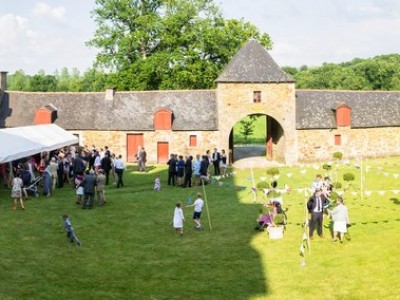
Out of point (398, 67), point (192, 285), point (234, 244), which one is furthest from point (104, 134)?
point (398, 67)

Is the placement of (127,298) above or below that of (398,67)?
below

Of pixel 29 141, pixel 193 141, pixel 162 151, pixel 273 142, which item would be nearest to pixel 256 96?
pixel 273 142

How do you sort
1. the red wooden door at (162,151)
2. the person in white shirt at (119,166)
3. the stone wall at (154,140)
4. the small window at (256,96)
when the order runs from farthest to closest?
the red wooden door at (162,151), the stone wall at (154,140), the small window at (256,96), the person in white shirt at (119,166)

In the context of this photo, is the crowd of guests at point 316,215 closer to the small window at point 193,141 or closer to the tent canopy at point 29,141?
the tent canopy at point 29,141

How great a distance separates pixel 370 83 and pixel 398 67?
5838 millimetres

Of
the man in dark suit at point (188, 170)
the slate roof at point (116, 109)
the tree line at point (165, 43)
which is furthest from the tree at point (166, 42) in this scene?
the man in dark suit at point (188, 170)

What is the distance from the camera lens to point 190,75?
48719 millimetres

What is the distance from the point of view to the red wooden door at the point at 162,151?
126 feet

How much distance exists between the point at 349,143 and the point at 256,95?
874 centimetres

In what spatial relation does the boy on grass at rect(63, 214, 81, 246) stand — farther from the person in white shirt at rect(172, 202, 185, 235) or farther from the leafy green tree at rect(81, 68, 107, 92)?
the leafy green tree at rect(81, 68, 107, 92)

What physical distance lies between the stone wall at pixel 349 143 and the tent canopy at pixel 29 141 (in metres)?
16.9

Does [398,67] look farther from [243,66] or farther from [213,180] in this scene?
[213,180]

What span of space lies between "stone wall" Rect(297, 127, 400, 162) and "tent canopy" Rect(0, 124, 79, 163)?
16900mm

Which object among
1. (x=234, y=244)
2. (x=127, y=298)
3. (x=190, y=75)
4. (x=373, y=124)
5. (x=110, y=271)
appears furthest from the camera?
(x=190, y=75)
